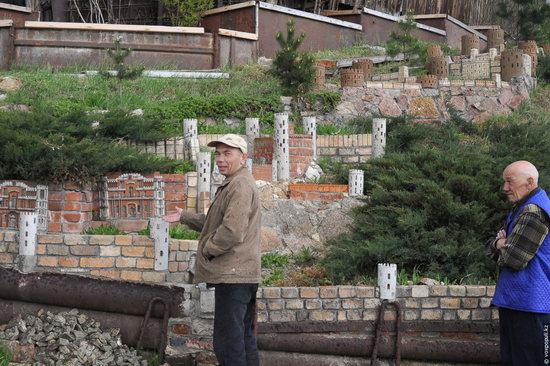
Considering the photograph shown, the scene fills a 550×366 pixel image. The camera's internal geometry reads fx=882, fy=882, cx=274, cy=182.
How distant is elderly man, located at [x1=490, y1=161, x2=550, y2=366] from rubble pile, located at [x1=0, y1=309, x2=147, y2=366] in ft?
8.58

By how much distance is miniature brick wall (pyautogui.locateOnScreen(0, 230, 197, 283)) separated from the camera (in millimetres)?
7113

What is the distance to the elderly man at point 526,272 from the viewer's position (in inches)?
215

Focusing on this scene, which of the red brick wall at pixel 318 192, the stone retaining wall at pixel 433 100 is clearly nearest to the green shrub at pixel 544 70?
the stone retaining wall at pixel 433 100

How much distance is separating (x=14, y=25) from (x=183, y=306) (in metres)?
8.29

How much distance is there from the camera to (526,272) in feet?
18.1

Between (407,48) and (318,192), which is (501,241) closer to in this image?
(318,192)

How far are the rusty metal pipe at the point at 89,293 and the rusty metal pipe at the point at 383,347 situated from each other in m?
0.81

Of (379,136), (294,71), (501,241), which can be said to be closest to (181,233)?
(501,241)

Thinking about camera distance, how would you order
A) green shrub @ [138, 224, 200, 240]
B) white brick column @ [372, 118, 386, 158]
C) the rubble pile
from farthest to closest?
white brick column @ [372, 118, 386, 158] → green shrub @ [138, 224, 200, 240] → the rubble pile

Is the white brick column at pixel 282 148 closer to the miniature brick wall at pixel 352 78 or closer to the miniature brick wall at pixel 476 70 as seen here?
the miniature brick wall at pixel 352 78

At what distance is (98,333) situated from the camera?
6.52 metres

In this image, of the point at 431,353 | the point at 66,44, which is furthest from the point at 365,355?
the point at 66,44

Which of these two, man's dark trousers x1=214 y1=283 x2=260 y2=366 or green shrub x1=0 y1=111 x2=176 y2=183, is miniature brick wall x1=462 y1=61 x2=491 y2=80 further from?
man's dark trousers x1=214 y1=283 x2=260 y2=366

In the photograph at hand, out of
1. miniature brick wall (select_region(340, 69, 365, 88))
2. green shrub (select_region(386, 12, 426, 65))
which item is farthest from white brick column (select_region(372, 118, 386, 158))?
green shrub (select_region(386, 12, 426, 65))
